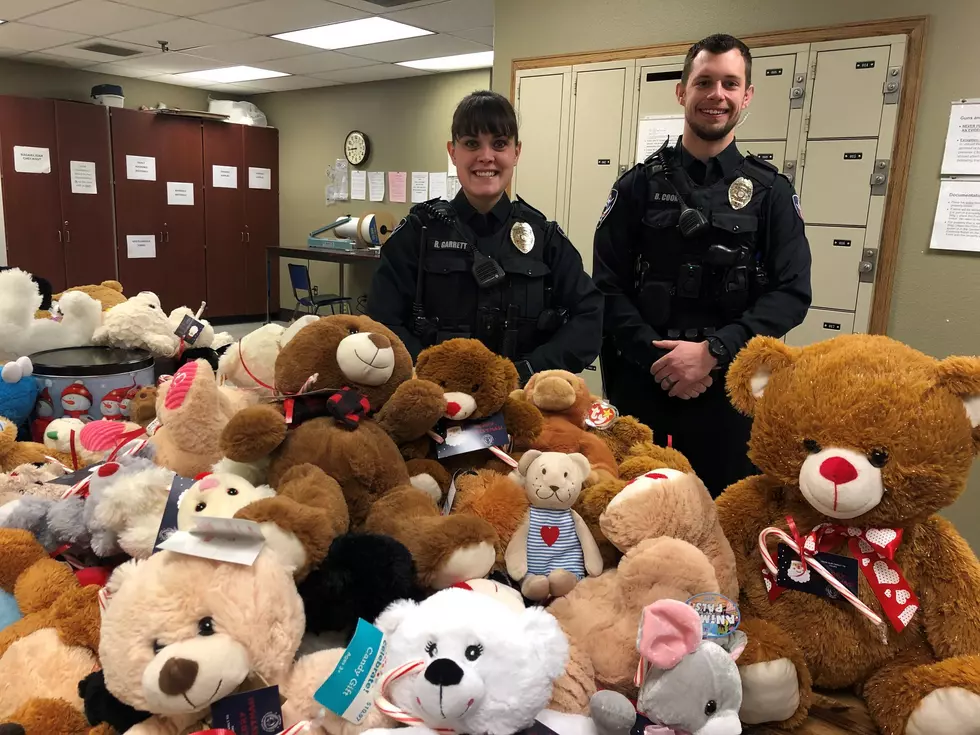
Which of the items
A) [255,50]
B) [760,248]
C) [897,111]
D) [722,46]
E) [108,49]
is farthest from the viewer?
[108,49]

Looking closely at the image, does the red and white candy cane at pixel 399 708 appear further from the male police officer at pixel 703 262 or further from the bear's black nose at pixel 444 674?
the male police officer at pixel 703 262

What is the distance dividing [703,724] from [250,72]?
726 centimetres

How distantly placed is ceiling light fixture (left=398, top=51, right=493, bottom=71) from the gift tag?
Result: 5.51 metres

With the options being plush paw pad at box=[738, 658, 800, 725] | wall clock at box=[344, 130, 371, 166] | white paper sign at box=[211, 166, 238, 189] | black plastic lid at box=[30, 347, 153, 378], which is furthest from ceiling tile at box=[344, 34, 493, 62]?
plush paw pad at box=[738, 658, 800, 725]

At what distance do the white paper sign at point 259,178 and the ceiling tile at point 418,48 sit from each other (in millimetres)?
2394

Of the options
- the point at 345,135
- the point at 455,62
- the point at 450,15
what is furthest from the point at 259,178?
the point at 450,15

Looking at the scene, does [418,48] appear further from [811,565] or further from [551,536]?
[811,565]

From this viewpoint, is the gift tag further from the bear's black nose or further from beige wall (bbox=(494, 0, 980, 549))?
beige wall (bbox=(494, 0, 980, 549))

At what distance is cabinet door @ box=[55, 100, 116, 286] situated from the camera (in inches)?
249

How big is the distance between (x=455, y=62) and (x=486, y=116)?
505cm

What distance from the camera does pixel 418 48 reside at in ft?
18.1

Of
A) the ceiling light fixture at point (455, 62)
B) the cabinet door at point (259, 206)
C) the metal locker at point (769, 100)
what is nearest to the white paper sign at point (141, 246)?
the cabinet door at point (259, 206)

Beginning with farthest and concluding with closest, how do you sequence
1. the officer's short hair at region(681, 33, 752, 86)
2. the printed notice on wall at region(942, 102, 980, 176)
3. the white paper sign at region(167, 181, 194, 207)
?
the white paper sign at region(167, 181, 194, 207), the printed notice on wall at region(942, 102, 980, 176), the officer's short hair at region(681, 33, 752, 86)

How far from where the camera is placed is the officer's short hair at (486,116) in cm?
145
